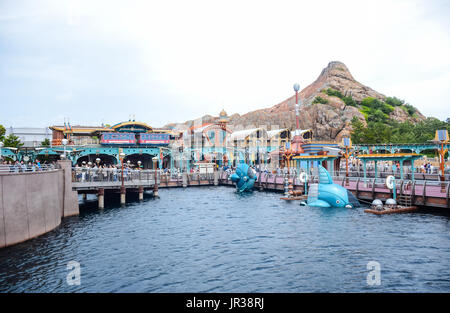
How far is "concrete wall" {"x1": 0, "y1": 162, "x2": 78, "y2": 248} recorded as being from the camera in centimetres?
1864

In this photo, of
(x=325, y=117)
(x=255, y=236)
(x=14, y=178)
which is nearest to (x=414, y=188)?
(x=255, y=236)

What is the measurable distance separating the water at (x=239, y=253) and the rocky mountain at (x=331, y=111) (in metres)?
68.5

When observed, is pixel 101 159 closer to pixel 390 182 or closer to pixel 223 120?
pixel 223 120

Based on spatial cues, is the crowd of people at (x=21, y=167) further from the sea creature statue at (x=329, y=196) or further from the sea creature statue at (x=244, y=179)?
the sea creature statue at (x=244, y=179)

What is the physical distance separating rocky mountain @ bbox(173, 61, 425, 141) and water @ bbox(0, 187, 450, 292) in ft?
225

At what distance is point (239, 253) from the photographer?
18.5 m

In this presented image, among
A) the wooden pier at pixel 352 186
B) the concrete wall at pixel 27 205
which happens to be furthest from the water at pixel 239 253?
the wooden pier at pixel 352 186

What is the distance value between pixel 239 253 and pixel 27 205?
12.1 m

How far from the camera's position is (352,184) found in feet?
120

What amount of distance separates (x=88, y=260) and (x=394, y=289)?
44.8ft

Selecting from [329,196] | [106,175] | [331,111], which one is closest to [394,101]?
[331,111]

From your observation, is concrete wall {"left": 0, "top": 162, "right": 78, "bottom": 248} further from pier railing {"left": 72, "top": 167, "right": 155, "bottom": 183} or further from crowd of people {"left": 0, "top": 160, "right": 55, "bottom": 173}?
pier railing {"left": 72, "top": 167, "right": 155, "bottom": 183}

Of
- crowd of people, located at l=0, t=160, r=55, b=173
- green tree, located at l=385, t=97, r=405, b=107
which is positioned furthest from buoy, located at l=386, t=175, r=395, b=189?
green tree, located at l=385, t=97, r=405, b=107
